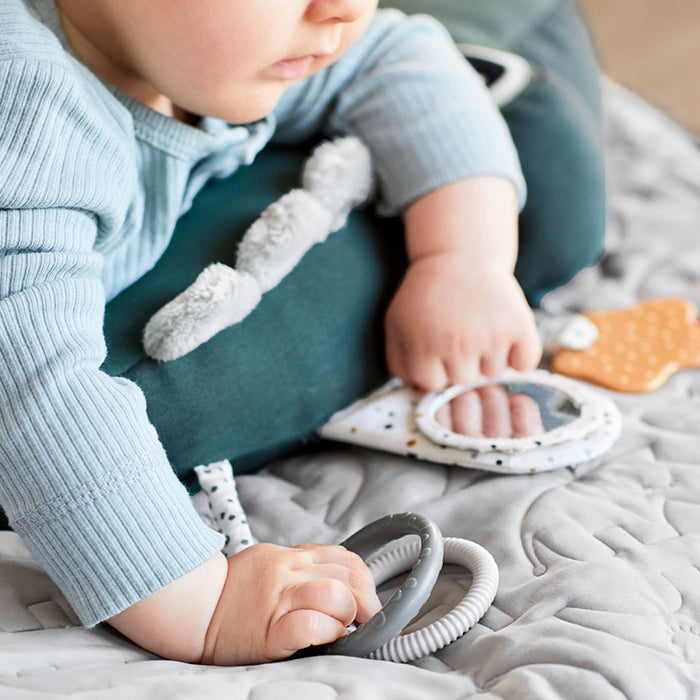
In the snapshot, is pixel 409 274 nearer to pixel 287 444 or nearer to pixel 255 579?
pixel 287 444

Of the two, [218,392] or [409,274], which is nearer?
[218,392]

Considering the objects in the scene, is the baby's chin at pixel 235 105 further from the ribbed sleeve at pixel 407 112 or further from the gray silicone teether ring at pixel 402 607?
the gray silicone teether ring at pixel 402 607

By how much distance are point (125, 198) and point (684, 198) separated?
783mm

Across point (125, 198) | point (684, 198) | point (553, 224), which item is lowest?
point (684, 198)

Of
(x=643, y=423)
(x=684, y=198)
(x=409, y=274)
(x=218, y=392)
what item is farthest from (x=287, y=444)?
(x=684, y=198)

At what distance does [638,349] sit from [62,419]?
0.56m

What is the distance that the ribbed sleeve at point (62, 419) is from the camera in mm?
529

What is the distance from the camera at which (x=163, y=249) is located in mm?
749

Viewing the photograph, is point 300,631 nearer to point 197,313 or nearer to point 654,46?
point 197,313

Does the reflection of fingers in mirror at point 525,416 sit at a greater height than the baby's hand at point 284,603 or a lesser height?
lesser

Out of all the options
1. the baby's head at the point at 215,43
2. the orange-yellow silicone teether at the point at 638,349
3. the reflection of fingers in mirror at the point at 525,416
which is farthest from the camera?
the orange-yellow silicone teether at the point at 638,349

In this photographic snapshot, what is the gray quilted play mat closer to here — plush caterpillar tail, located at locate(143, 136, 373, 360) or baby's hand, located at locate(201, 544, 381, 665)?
baby's hand, located at locate(201, 544, 381, 665)

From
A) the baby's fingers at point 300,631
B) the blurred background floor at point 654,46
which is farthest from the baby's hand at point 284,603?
the blurred background floor at point 654,46

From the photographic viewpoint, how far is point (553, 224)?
36.0 inches
